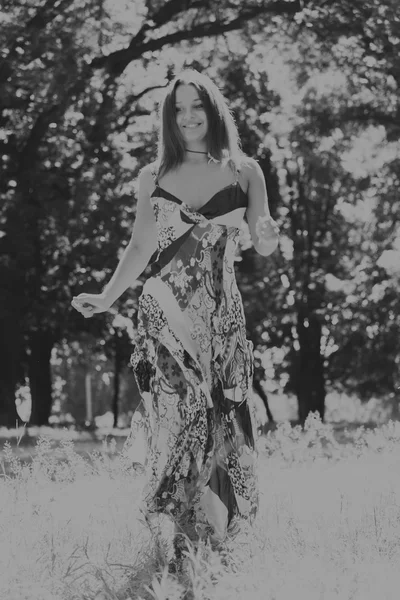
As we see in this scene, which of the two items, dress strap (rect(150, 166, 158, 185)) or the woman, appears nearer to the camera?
the woman

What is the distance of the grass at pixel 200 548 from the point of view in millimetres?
3295

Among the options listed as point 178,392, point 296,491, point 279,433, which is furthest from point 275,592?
point 279,433

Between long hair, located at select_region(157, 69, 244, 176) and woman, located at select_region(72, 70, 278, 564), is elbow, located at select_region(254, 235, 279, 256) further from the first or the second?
long hair, located at select_region(157, 69, 244, 176)

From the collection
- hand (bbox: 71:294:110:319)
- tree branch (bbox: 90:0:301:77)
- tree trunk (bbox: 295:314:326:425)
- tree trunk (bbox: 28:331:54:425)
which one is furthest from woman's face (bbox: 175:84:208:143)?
tree trunk (bbox: 295:314:326:425)

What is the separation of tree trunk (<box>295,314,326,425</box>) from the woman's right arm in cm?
2126

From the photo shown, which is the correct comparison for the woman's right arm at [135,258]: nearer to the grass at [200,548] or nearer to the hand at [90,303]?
the hand at [90,303]

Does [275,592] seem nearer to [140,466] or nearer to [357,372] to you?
[140,466]

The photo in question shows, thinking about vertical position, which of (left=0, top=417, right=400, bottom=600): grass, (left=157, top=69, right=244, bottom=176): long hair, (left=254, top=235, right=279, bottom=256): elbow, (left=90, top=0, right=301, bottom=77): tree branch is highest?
(left=90, top=0, right=301, bottom=77): tree branch

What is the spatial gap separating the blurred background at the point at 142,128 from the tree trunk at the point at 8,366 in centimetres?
3

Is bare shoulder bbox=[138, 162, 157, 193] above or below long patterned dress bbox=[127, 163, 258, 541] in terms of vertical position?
above

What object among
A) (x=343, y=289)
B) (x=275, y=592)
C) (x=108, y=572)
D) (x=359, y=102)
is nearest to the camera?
(x=275, y=592)

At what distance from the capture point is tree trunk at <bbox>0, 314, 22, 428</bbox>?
17.4 m

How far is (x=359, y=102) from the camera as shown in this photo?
16219mm

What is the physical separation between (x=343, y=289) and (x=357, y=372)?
410 centimetres
